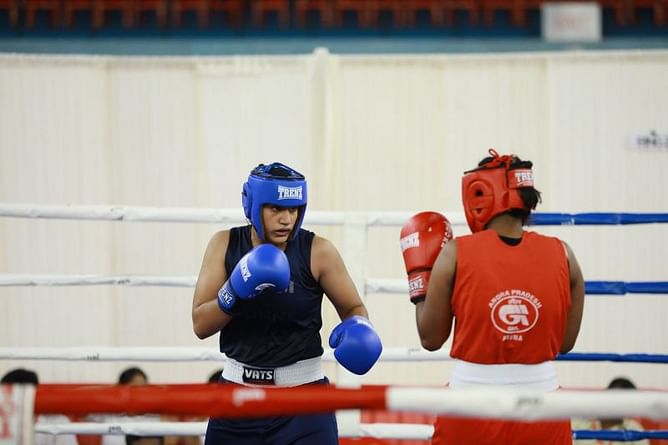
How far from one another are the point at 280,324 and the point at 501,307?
611mm

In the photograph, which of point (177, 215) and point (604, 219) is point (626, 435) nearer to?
point (604, 219)

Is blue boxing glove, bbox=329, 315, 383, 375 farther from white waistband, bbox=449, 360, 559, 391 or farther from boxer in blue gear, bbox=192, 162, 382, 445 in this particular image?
white waistband, bbox=449, 360, 559, 391

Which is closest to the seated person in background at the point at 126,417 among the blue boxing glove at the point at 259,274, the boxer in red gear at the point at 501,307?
the blue boxing glove at the point at 259,274

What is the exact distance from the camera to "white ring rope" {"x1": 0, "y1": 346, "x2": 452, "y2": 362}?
3.26m

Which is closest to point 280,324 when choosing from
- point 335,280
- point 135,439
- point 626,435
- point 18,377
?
point 335,280

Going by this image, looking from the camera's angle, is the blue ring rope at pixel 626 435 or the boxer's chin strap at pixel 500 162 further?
the blue ring rope at pixel 626 435

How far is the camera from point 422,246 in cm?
232

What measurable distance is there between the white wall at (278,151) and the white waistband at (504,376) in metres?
3.73

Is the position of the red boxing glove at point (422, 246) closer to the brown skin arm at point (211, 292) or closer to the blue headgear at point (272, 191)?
the blue headgear at point (272, 191)

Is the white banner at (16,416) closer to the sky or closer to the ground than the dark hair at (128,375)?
closer to the sky

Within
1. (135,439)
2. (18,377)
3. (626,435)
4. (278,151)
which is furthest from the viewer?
(278,151)

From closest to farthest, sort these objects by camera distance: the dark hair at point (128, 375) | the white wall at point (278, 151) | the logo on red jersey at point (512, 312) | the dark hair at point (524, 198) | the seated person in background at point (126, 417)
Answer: the logo on red jersey at point (512, 312), the dark hair at point (524, 198), the seated person in background at point (126, 417), the dark hair at point (128, 375), the white wall at point (278, 151)

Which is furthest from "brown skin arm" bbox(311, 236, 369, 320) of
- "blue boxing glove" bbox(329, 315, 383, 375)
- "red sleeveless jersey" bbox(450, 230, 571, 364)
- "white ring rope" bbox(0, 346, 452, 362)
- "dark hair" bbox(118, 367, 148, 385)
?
"dark hair" bbox(118, 367, 148, 385)

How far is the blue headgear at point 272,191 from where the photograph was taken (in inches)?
93.9
